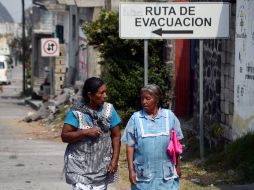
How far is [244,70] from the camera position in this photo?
13359 millimetres

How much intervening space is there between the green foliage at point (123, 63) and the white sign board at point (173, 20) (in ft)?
22.9

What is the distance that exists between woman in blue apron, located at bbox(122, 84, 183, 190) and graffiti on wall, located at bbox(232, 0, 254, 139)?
17.7ft

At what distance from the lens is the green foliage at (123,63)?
20.8 metres

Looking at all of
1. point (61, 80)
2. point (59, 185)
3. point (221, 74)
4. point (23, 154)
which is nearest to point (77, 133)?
point (59, 185)

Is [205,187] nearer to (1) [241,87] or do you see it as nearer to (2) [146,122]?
(1) [241,87]

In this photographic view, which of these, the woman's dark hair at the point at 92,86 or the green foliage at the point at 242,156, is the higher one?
the woman's dark hair at the point at 92,86

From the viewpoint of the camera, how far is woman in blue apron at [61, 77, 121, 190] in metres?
7.80

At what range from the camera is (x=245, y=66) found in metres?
13.3

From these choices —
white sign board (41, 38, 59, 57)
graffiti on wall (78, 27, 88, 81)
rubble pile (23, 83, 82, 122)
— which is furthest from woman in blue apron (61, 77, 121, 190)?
white sign board (41, 38, 59, 57)

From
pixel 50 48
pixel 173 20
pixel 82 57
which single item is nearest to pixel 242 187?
pixel 173 20

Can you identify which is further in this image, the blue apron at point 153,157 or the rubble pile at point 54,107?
the rubble pile at point 54,107

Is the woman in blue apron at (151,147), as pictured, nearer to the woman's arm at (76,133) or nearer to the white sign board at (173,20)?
the woman's arm at (76,133)

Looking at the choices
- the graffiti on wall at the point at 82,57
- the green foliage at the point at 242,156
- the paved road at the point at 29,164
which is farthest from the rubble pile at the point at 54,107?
the green foliage at the point at 242,156

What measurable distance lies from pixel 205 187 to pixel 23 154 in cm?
697
